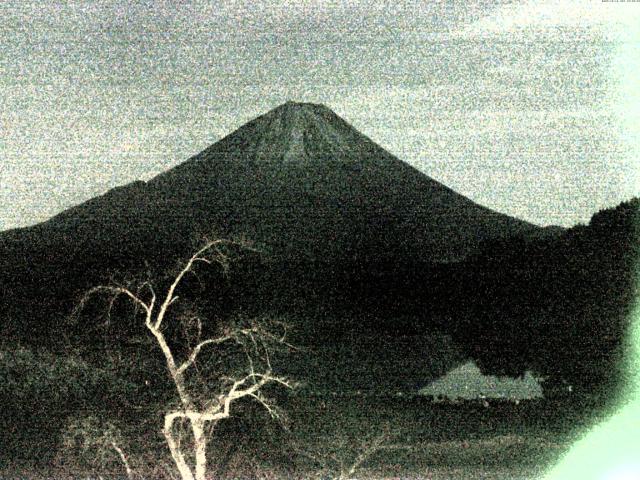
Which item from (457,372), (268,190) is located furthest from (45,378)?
(268,190)

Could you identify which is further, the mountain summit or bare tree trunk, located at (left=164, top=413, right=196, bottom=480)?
the mountain summit

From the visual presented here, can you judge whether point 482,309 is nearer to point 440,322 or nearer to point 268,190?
point 440,322

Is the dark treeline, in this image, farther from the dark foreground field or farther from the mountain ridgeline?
the dark foreground field

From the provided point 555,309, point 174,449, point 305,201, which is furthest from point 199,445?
point 305,201

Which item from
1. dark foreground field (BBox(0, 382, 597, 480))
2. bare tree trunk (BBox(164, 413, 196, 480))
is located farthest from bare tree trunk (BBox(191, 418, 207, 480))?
dark foreground field (BBox(0, 382, 597, 480))

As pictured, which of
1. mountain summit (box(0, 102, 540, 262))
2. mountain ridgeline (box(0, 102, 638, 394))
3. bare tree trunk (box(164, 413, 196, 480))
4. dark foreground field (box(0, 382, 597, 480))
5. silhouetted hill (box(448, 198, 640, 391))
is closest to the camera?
bare tree trunk (box(164, 413, 196, 480))

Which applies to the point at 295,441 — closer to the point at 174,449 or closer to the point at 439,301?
the point at 174,449
